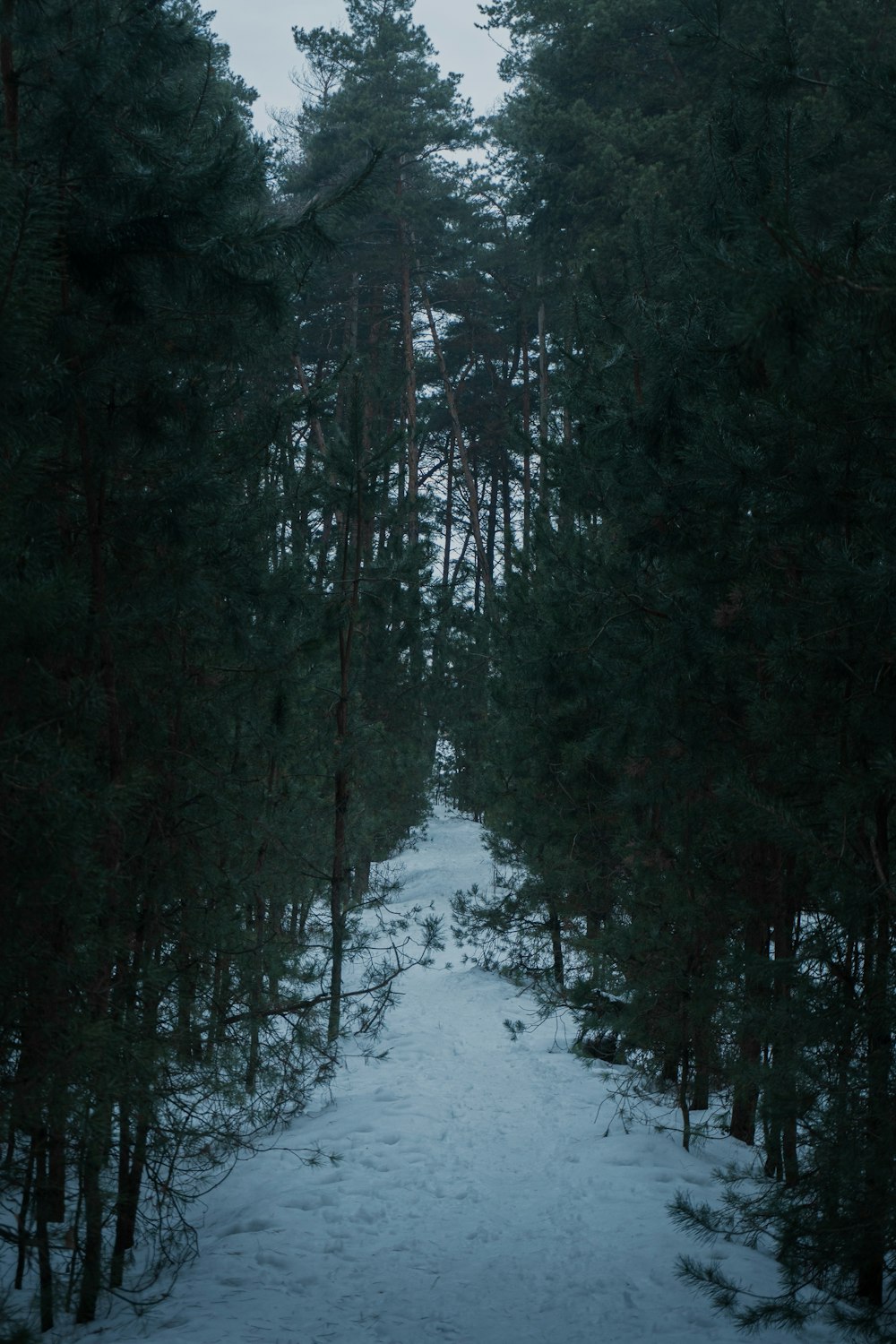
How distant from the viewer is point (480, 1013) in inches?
507

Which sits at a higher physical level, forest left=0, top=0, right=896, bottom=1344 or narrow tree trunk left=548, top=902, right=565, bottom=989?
forest left=0, top=0, right=896, bottom=1344

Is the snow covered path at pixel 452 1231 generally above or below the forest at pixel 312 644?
below

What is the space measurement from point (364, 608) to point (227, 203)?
7.59 metres

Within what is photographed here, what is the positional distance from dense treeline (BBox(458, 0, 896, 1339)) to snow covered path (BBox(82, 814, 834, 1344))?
0.67m

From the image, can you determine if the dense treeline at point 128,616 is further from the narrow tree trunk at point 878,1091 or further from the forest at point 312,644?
the narrow tree trunk at point 878,1091

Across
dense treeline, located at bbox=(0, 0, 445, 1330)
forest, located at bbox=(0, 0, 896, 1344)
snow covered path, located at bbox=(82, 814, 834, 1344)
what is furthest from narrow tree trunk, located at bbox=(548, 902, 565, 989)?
dense treeline, located at bbox=(0, 0, 445, 1330)

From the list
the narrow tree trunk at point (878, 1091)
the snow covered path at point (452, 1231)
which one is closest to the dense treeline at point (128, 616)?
the snow covered path at point (452, 1231)

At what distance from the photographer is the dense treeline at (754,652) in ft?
12.6

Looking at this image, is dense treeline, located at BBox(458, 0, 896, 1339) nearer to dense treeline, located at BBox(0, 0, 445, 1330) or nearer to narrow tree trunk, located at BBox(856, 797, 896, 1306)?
narrow tree trunk, located at BBox(856, 797, 896, 1306)

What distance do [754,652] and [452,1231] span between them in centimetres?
428

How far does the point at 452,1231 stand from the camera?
6.29 metres

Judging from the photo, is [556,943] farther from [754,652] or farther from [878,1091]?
[878,1091]

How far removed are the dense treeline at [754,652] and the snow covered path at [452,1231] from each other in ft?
2.21

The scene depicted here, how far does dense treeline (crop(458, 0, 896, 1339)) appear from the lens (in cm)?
383
